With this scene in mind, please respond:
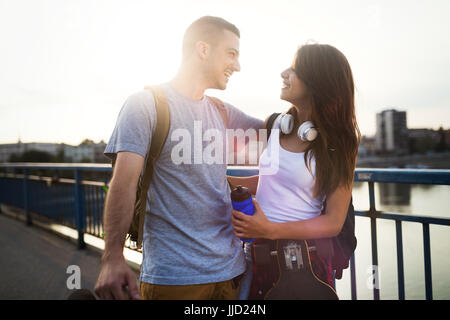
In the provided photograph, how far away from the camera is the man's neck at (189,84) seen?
1.55 metres

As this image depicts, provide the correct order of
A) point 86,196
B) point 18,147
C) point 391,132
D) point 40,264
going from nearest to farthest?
point 40,264
point 86,196
point 391,132
point 18,147

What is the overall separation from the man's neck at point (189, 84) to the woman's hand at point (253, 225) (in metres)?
0.59

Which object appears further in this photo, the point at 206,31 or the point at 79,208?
the point at 79,208

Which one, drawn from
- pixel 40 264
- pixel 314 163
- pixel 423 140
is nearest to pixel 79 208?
pixel 40 264

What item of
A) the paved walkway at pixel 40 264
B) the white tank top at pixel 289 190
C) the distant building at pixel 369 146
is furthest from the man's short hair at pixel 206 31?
the distant building at pixel 369 146

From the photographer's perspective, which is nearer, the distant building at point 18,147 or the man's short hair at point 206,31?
the man's short hair at point 206,31

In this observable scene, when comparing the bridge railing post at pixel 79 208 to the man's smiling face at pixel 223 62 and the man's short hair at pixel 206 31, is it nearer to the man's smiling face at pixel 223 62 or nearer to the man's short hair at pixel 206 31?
the man's short hair at pixel 206 31

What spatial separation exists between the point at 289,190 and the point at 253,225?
0.25 m

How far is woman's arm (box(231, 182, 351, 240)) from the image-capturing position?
4.48 feet

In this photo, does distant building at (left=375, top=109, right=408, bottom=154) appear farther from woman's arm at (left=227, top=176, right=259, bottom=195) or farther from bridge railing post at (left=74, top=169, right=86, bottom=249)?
woman's arm at (left=227, top=176, right=259, bottom=195)

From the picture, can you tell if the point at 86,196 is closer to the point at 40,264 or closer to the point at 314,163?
the point at 40,264

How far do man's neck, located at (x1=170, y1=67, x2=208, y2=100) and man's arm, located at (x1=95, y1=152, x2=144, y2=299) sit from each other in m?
0.45

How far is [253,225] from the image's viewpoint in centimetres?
136
